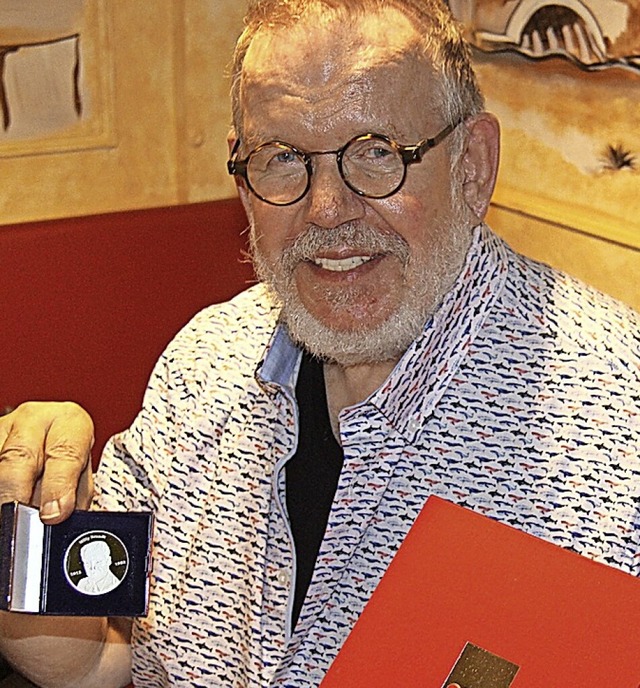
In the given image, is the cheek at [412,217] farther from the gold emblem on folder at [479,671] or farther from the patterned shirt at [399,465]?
the gold emblem on folder at [479,671]

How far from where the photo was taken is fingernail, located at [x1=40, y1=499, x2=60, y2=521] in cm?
116

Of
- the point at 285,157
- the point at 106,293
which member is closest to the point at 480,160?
the point at 285,157

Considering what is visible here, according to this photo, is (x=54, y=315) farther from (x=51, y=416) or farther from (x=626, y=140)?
(x=626, y=140)

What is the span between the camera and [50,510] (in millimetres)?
1169

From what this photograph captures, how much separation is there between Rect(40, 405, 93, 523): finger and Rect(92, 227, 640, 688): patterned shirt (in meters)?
0.14

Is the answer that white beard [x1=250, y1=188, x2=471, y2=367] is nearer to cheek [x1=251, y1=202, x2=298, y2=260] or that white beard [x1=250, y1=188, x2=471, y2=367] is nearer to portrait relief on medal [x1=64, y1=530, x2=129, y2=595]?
cheek [x1=251, y1=202, x2=298, y2=260]

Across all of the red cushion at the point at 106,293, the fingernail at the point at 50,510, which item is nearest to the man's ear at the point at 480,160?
Answer: the fingernail at the point at 50,510

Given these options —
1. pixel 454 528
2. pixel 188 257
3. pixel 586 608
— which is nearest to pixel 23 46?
pixel 188 257

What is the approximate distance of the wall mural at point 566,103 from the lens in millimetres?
1894

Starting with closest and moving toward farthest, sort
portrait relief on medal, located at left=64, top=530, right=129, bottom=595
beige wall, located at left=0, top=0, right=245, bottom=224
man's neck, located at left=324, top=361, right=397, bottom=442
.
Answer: portrait relief on medal, located at left=64, top=530, right=129, bottom=595, man's neck, located at left=324, top=361, right=397, bottom=442, beige wall, located at left=0, top=0, right=245, bottom=224

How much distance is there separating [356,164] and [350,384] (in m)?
0.29

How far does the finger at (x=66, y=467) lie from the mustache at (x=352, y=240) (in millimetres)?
342

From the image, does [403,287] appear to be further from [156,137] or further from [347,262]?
[156,137]

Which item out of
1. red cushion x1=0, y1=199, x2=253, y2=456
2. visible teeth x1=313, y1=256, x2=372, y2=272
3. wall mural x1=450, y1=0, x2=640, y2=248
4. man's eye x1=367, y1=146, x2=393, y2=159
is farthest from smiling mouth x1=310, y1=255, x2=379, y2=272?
wall mural x1=450, y1=0, x2=640, y2=248
